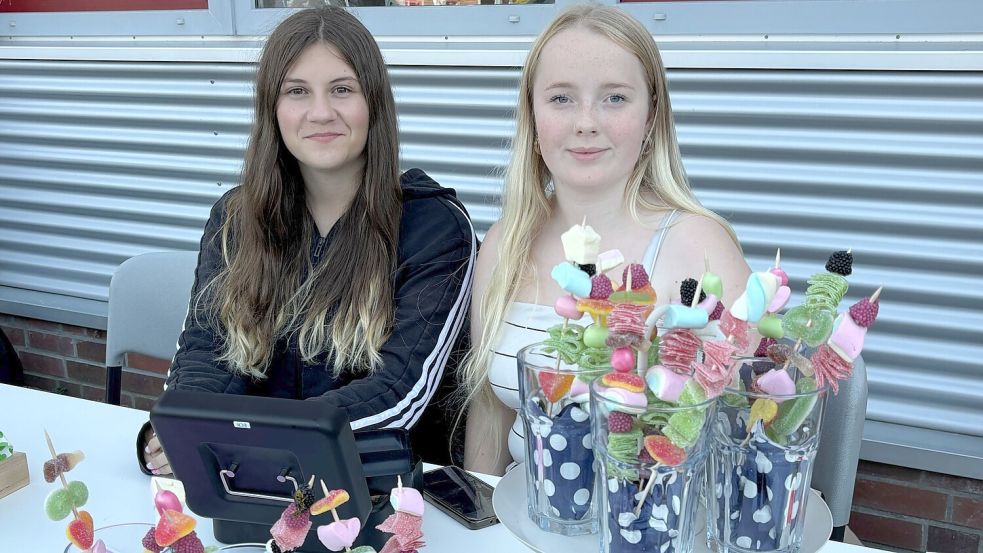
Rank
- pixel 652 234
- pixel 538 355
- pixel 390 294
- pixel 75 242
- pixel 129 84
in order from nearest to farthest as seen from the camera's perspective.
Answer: pixel 538 355 → pixel 652 234 → pixel 390 294 → pixel 129 84 → pixel 75 242

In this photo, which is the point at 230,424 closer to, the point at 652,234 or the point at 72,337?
the point at 652,234

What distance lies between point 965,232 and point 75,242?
10.7ft

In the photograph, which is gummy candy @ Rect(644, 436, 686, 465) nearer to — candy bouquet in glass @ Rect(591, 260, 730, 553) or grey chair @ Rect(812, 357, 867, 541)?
candy bouquet in glass @ Rect(591, 260, 730, 553)

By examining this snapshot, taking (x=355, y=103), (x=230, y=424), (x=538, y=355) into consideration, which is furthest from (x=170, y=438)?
(x=355, y=103)

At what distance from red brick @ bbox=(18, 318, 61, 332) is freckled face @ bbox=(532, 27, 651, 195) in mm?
2835

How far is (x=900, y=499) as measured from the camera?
101 inches

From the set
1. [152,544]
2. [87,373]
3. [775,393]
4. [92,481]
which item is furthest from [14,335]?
[775,393]

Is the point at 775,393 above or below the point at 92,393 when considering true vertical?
above

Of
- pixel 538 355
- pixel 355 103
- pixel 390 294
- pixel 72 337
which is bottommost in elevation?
pixel 72 337

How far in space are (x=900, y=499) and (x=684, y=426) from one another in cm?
198

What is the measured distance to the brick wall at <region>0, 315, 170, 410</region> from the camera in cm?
370

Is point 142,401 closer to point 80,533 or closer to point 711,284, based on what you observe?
point 80,533

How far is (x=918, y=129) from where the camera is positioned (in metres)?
2.39

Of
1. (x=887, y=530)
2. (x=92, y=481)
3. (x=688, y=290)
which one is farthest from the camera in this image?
(x=887, y=530)
